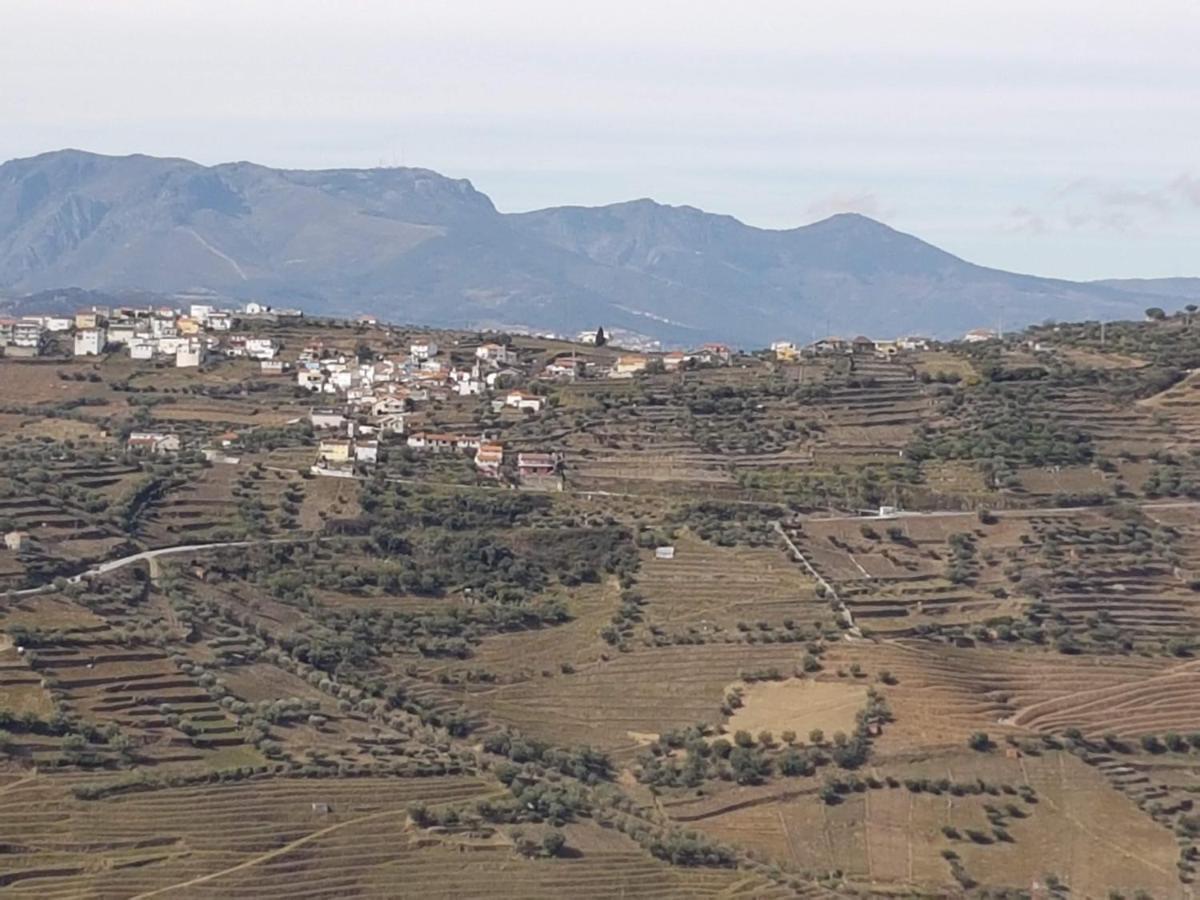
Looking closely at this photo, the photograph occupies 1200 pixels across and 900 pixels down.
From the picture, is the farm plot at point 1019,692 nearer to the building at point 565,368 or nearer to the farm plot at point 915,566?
the farm plot at point 915,566

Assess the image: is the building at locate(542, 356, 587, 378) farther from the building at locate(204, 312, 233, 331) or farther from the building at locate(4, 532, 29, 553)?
the building at locate(4, 532, 29, 553)

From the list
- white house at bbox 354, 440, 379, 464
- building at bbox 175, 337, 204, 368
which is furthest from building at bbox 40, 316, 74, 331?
white house at bbox 354, 440, 379, 464

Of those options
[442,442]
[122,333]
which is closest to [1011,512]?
[442,442]

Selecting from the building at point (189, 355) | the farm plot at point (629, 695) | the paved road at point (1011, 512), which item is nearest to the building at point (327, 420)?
the building at point (189, 355)

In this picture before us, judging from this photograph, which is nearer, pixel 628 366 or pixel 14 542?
pixel 14 542

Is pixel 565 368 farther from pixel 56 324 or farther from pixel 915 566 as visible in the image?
pixel 56 324

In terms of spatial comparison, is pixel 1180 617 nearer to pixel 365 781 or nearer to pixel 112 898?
pixel 365 781
